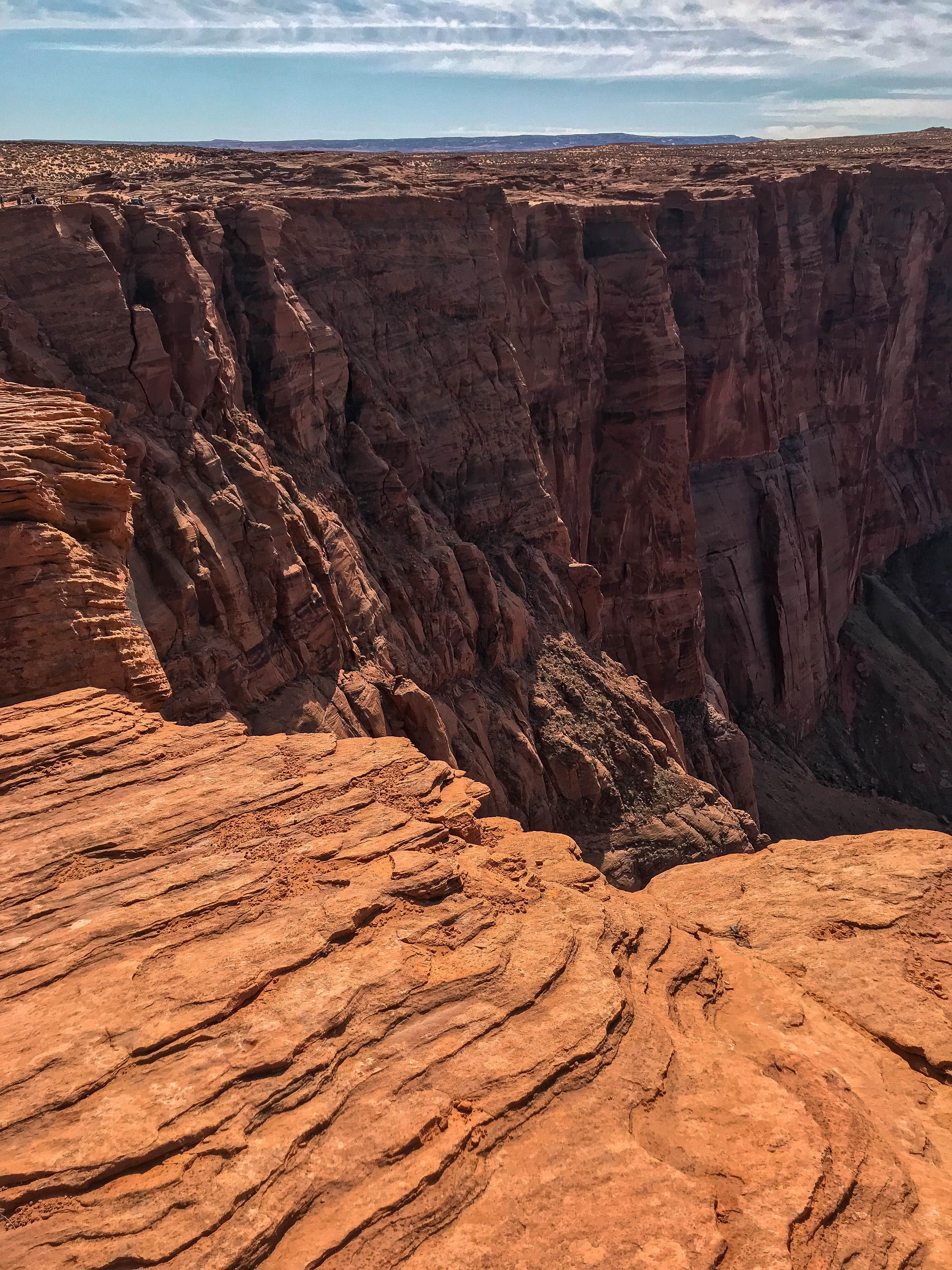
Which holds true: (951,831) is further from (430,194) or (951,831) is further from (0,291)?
(0,291)

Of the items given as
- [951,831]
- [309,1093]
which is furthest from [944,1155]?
[951,831]

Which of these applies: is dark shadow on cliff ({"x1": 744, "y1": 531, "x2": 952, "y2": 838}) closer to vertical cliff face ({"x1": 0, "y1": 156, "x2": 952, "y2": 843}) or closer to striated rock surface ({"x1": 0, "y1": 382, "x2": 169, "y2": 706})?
vertical cliff face ({"x1": 0, "y1": 156, "x2": 952, "y2": 843})

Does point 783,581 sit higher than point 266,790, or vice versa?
point 266,790

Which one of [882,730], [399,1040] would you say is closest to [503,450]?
[399,1040]

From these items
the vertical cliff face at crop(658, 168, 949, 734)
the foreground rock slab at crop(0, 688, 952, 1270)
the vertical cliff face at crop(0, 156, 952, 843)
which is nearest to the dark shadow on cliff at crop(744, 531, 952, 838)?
the vertical cliff face at crop(658, 168, 949, 734)

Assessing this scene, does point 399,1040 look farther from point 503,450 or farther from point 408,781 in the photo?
point 503,450

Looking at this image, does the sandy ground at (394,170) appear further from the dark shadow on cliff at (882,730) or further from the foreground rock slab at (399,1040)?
the dark shadow on cliff at (882,730)

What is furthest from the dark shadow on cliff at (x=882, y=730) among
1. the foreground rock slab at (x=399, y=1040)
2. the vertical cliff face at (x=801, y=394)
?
the foreground rock slab at (x=399, y=1040)
